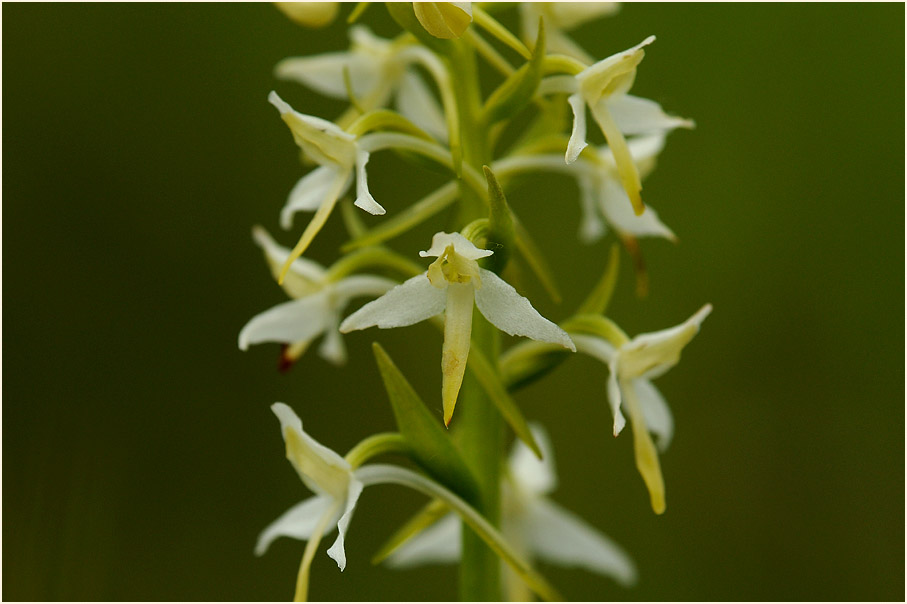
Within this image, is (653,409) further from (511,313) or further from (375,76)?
(375,76)

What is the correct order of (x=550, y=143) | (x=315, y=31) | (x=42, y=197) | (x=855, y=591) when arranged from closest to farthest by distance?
(x=550, y=143), (x=855, y=591), (x=42, y=197), (x=315, y=31)

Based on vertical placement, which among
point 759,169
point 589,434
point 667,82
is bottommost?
point 589,434

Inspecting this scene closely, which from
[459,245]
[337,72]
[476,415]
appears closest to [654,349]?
[476,415]

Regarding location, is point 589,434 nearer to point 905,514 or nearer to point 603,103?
point 905,514

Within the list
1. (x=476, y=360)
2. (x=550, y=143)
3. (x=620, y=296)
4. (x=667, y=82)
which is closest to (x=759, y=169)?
(x=667, y=82)

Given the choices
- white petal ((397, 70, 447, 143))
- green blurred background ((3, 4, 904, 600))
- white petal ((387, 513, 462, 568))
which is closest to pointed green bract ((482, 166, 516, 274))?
white petal ((397, 70, 447, 143))
